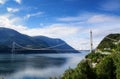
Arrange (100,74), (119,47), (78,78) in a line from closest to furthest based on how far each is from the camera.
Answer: (78,78) < (100,74) < (119,47)

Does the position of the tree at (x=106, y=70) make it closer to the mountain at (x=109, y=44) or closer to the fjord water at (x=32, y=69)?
the fjord water at (x=32, y=69)

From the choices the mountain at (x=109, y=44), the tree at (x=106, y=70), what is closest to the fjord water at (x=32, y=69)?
the mountain at (x=109, y=44)

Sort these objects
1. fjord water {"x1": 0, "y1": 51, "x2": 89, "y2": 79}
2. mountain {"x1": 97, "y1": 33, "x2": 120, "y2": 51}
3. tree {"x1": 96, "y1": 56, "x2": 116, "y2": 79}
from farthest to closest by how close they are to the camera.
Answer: mountain {"x1": 97, "y1": 33, "x2": 120, "y2": 51} → fjord water {"x1": 0, "y1": 51, "x2": 89, "y2": 79} → tree {"x1": 96, "y1": 56, "x2": 116, "y2": 79}

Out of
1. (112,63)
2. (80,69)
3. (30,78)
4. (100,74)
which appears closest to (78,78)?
(80,69)

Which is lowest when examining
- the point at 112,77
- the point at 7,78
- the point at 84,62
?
the point at 7,78

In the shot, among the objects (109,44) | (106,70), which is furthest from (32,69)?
(106,70)

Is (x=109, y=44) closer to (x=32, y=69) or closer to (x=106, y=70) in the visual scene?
(x=32, y=69)

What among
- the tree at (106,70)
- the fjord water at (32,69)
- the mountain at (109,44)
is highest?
the mountain at (109,44)

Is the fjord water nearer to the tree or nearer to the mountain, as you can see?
the mountain

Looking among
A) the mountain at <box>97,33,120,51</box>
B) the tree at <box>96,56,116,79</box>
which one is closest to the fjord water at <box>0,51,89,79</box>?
the mountain at <box>97,33,120,51</box>

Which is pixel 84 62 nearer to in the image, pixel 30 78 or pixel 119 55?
pixel 119 55

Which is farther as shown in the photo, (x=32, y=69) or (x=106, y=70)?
(x=32, y=69)
